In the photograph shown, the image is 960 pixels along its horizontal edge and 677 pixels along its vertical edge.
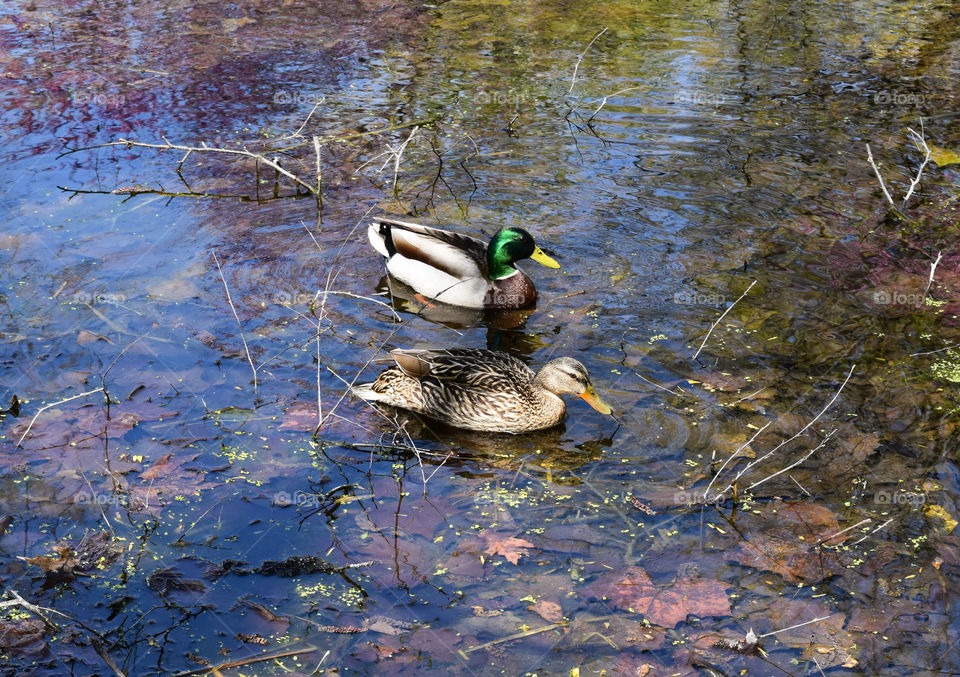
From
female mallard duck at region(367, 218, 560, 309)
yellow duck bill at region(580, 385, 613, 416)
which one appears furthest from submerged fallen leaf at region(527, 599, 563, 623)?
female mallard duck at region(367, 218, 560, 309)

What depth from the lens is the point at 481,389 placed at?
607 centimetres

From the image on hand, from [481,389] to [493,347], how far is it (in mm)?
1276

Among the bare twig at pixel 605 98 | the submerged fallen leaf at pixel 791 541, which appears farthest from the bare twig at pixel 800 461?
the bare twig at pixel 605 98

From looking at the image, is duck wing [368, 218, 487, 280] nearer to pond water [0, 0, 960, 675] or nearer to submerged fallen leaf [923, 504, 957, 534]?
pond water [0, 0, 960, 675]

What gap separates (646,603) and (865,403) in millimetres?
2465

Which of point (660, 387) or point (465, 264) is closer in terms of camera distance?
point (660, 387)

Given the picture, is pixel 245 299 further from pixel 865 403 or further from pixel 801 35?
pixel 801 35

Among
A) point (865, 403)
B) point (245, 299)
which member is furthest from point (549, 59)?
point (865, 403)

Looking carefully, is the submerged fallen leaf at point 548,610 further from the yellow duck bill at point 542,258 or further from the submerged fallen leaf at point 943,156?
the submerged fallen leaf at point 943,156

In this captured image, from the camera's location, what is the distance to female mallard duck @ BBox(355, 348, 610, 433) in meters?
5.96

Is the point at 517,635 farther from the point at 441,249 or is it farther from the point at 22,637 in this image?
the point at 441,249

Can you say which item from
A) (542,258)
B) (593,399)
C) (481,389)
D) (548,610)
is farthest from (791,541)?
(542,258)

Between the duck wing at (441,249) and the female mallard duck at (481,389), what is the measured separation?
1.63m

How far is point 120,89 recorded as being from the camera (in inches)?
465
